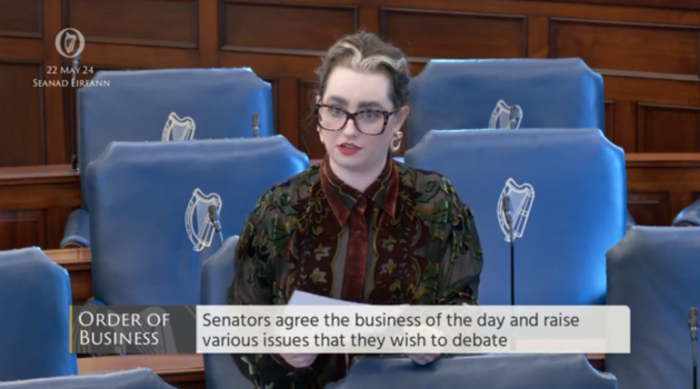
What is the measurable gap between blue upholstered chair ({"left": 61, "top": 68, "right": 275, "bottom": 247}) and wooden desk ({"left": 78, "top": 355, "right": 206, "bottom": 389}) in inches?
18.0

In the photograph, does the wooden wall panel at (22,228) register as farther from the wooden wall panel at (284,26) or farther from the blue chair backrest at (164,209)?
the wooden wall panel at (284,26)

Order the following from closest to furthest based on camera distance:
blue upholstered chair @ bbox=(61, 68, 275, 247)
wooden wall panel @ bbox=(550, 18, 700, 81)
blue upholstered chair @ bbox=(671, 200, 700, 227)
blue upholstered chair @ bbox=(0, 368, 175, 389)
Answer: blue upholstered chair @ bbox=(0, 368, 175, 389), blue upholstered chair @ bbox=(671, 200, 700, 227), blue upholstered chair @ bbox=(61, 68, 275, 247), wooden wall panel @ bbox=(550, 18, 700, 81)

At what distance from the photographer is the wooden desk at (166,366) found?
2.50ft

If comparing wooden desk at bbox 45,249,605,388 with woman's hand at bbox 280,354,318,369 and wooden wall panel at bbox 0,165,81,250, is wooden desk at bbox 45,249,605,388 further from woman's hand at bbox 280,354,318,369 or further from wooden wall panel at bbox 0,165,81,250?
wooden wall panel at bbox 0,165,81,250

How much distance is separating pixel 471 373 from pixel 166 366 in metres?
0.32

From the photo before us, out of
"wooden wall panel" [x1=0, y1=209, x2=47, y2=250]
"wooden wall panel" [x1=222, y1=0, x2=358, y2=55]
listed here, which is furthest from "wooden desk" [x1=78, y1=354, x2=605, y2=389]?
"wooden wall panel" [x1=222, y1=0, x2=358, y2=55]

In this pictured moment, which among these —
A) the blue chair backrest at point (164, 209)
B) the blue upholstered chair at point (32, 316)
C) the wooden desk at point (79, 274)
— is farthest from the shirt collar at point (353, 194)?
the wooden desk at point (79, 274)

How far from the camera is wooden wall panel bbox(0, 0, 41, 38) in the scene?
1766 millimetres

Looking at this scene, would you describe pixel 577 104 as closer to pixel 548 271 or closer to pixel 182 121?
pixel 548 271

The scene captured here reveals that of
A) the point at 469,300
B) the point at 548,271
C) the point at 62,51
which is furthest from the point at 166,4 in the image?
the point at 469,300

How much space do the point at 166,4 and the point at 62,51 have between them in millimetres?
205

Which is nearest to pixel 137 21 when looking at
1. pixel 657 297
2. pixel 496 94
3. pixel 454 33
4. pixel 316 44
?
pixel 316 44

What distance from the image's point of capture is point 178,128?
1230 mm

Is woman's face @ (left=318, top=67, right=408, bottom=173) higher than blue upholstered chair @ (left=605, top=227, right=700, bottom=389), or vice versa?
woman's face @ (left=318, top=67, right=408, bottom=173)
